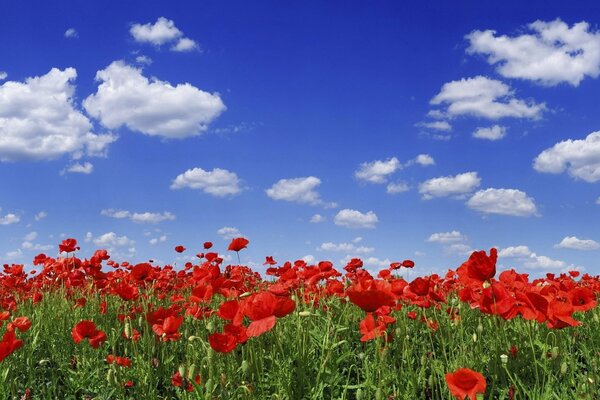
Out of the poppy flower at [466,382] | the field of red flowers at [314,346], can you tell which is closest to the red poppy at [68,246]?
the field of red flowers at [314,346]

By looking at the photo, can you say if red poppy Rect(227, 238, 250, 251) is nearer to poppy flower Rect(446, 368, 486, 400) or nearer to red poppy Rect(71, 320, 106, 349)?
red poppy Rect(71, 320, 106, 349)

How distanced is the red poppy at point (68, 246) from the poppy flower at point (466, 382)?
5.64 m

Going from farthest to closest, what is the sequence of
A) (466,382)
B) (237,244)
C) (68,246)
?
(68,246)
(237,244)
(466,382)

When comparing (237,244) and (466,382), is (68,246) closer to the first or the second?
(237,244)

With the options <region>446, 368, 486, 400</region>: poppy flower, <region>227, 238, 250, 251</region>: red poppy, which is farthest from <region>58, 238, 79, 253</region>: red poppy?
<region>446, 368, 486, 400</region>: poppy flower

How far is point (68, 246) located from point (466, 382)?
18.7 ft

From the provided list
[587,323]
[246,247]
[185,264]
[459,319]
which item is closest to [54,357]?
[246,247]

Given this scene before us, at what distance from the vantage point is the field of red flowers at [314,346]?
3.47 meters

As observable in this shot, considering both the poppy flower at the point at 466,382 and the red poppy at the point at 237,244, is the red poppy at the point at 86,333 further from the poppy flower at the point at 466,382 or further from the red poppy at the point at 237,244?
the poppy flower at the point at 466,382

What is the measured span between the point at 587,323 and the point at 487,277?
382 centimetres

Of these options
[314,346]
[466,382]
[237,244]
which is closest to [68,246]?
[237,244]

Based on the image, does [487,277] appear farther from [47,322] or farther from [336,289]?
[47,322]

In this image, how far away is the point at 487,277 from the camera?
3490 millimetres

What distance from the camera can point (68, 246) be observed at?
703cm
